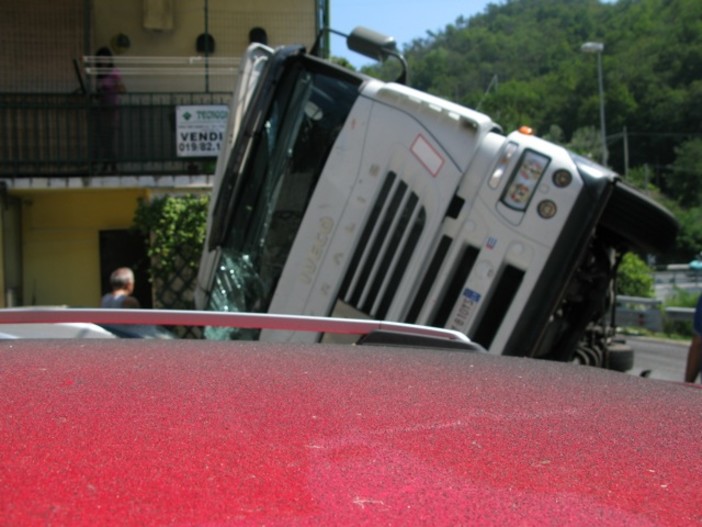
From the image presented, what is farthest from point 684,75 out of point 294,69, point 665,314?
point 294,69

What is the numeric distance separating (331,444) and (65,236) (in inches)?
537

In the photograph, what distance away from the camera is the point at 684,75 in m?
61.3

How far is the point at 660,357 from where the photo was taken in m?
16.0

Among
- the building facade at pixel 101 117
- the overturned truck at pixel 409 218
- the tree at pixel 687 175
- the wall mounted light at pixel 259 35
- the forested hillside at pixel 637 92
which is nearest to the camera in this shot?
the overturned truck at pixel 409 218

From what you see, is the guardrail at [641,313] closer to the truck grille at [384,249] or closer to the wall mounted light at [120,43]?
the wall mounted light at [120,43]

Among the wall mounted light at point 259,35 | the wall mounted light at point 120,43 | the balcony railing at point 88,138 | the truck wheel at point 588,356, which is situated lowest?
the balcony railing at point 88,138

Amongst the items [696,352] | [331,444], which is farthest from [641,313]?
[331,444]

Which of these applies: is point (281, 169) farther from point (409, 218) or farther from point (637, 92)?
point (637, 92)

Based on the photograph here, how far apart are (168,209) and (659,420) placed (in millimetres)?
11161

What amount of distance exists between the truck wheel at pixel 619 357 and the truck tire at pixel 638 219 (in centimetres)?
170

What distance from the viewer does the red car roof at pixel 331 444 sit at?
131cm

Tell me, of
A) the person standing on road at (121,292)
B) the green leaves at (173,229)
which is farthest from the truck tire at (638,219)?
the green leaves at (173,229)

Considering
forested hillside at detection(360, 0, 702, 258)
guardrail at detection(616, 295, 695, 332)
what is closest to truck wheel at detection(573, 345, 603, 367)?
guardrail at detection(616, 295, 695, 332)

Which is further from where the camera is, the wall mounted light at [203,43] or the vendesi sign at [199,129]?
the wall mounted light at [203,43]
